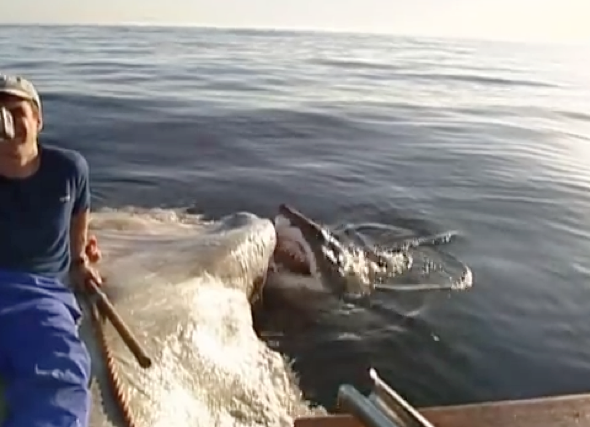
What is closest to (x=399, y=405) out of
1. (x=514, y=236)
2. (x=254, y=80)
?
(x=514, y=236)

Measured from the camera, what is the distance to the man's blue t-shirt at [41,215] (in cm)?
373

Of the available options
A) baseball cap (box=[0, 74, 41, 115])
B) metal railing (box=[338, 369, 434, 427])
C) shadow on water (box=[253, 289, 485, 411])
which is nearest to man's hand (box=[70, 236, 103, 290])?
baseball cap (box=[0, 74, 41, 115])

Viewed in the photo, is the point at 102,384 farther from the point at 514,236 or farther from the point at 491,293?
the point at 514,236

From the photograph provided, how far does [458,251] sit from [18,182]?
17.5 feet

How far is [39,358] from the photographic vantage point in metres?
3.18

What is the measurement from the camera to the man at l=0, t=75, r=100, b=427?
3085mm

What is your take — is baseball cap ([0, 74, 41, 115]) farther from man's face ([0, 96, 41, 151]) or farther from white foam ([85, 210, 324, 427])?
white foam ([85, 210, 324, 427])

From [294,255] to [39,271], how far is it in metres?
3.55

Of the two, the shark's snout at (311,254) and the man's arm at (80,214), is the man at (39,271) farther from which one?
the shark's snout at (311,254)

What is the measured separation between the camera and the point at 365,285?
7094mm

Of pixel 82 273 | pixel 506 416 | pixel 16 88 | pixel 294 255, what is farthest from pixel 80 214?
pixel 294 255

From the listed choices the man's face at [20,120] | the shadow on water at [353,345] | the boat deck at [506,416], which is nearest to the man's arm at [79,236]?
the man's face at [20,120]

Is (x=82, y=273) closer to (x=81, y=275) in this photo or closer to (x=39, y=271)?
(x=81, y=275)

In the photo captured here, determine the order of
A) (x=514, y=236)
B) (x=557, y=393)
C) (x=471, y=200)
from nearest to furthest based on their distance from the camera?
(x=557, y=393) < (x=514, y=236) < (x=471, y=200)
